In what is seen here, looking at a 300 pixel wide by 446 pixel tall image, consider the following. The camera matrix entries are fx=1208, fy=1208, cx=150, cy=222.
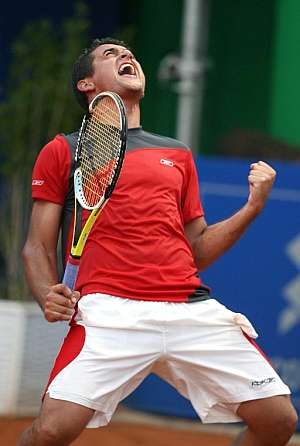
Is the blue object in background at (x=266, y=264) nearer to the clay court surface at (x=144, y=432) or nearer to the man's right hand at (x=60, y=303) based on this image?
the clay court surface at (x=144, y=432)

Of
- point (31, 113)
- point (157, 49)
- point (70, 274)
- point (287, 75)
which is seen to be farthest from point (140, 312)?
point (157, 49)

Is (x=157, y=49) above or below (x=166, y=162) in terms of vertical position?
below

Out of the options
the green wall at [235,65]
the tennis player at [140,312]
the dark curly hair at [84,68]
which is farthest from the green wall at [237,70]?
the tennis player at [140,312]

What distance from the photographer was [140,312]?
4.63 metres

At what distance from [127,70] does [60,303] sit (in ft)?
3.70

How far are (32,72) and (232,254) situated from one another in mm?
3242

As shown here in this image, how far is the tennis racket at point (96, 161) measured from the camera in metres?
4.45

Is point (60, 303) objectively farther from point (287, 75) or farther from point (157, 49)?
point (157, 49)

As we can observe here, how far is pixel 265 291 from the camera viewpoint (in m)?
7.76

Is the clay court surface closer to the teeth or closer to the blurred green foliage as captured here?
the blurred green foliage

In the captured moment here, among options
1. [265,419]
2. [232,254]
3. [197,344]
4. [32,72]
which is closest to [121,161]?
[197,344]

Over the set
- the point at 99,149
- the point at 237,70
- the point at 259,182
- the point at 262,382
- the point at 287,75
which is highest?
the point at 99,149

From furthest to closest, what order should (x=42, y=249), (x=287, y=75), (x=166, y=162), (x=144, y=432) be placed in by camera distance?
(x=287, y=75) → (x=144, y=432) → (x=166, y=162) → (x=42, y=249)

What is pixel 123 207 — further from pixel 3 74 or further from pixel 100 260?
pixel 3 74
